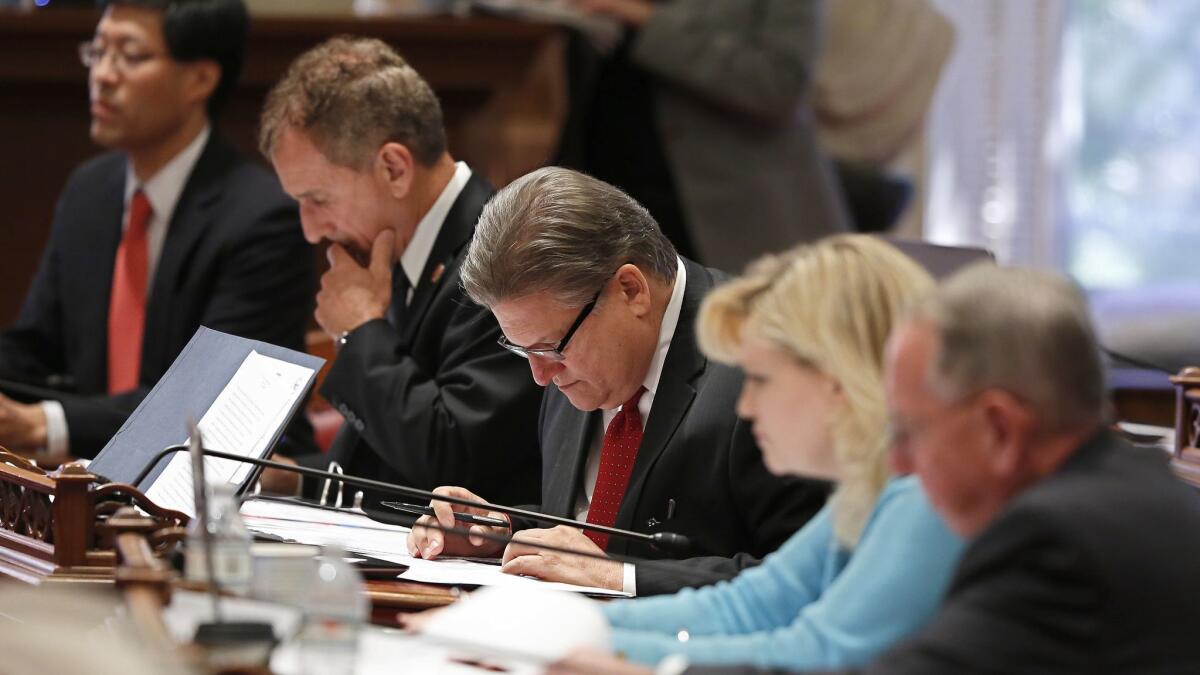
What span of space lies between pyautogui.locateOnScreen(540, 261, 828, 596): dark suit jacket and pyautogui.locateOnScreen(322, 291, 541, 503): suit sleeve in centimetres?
56

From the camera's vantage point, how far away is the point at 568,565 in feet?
8.68

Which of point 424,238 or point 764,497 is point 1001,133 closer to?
point 424,238

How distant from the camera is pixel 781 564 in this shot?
7.09 ft

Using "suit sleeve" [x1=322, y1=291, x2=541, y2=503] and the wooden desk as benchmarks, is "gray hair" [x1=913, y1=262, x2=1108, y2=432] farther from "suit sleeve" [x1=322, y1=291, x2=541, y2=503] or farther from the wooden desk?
the wooden desk

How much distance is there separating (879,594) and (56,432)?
285 centimetres

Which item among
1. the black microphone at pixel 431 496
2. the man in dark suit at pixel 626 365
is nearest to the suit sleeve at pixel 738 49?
the man in dark suit at pixel 626 365

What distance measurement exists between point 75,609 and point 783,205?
13.9 ft

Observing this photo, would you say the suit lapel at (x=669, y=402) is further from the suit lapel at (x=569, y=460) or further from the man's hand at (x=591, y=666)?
the man's hand at (x=591, y=666)

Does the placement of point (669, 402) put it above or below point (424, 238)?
below

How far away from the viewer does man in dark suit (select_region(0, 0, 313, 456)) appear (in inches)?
177

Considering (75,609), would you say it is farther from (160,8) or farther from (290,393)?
(160,8)

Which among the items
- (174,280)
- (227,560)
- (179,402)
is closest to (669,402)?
(179,402)

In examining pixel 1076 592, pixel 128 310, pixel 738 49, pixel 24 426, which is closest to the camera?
pixel 1076 592

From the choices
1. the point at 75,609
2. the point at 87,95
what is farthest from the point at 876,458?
the point at 87,95
